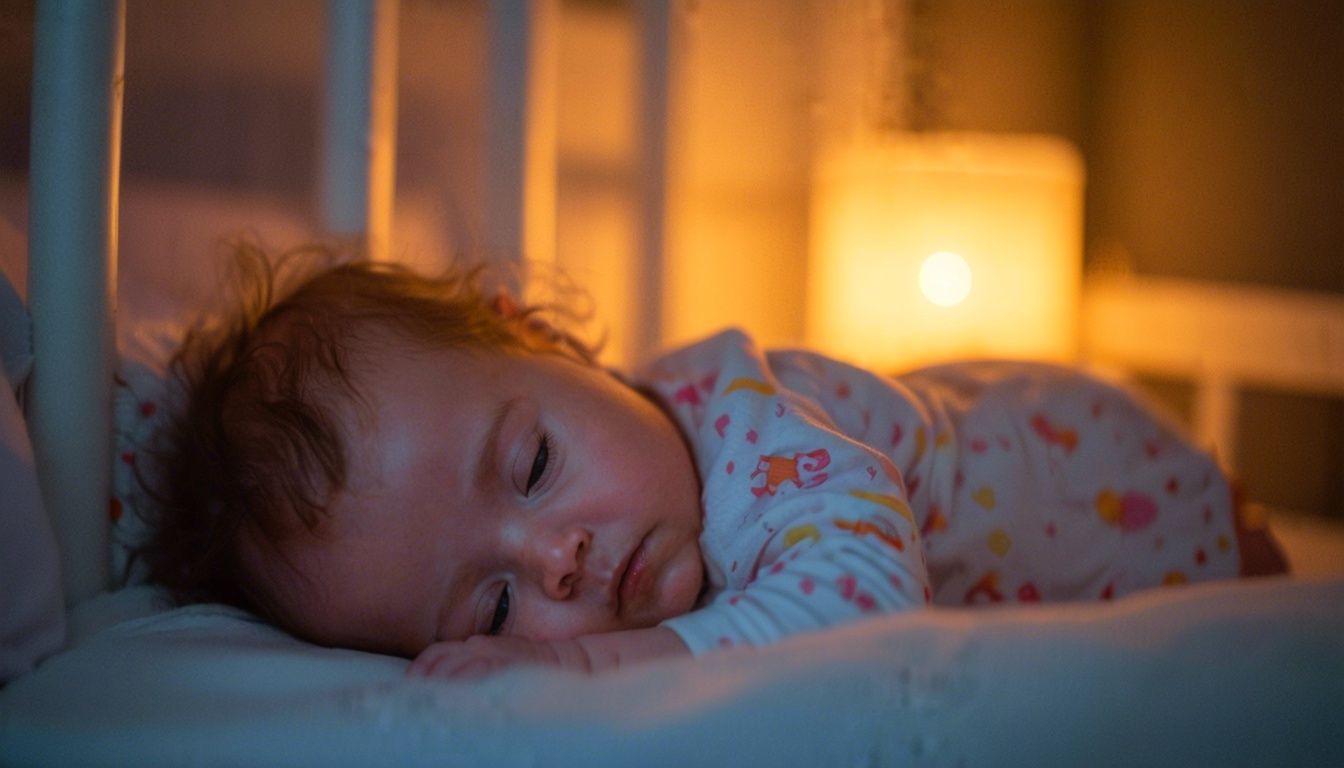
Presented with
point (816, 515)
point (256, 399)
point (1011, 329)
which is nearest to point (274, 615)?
point (256, 399)

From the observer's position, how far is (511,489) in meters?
0.74

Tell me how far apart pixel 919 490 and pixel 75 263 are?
62 cm

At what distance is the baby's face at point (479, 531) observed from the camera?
0.73m

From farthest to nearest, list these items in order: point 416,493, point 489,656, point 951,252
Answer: point 951,252 → point 416,493 → point 489,656

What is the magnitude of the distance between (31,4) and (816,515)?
0.60m

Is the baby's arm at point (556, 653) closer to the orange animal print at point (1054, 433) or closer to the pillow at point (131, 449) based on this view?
the pillow at point (131, 449)

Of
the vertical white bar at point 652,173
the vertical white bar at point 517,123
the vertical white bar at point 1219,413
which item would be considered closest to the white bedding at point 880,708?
the vertical white bar at point 517,123

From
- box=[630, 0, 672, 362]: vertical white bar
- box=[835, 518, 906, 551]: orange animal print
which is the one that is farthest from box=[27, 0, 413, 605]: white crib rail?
box=[630, 0, 672, 362]: vertical white bar

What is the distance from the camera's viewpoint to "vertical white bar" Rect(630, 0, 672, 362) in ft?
4.35

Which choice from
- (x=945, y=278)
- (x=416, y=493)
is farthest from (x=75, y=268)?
(x=945, y=278)

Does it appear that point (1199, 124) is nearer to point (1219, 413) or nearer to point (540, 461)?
point (1219, 413)

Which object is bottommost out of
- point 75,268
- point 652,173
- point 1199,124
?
point 75,268

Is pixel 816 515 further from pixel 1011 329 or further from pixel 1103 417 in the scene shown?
pixel 1011 329

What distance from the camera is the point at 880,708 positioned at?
1.58 ft
